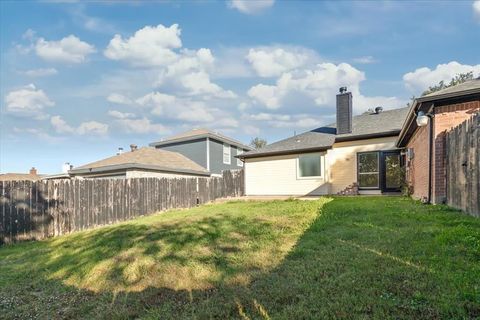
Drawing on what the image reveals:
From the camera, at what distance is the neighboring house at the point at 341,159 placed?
42.9 ft

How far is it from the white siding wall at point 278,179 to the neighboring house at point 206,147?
16.5 ft

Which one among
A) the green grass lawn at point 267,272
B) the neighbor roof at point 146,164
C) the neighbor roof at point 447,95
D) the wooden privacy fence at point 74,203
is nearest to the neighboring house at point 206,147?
the neighbor roof at point 146,164

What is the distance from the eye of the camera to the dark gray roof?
1326cm

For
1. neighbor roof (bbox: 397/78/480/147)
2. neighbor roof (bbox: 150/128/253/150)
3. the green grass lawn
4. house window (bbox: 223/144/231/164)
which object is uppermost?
neighbor roof (bbox: 150/128/253/150)

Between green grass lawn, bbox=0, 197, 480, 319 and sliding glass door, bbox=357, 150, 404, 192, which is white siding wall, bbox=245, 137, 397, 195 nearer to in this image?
sliding glass door, bbox=357, 150, 404, 192

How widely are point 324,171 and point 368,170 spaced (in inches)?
75.2

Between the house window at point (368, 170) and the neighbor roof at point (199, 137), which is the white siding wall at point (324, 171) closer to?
the house window at point (368, 170)

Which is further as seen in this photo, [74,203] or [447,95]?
[74,203]

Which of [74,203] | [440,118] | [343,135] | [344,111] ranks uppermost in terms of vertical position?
[344,111]

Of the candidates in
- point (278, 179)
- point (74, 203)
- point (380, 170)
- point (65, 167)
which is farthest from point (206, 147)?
point (74, 203)

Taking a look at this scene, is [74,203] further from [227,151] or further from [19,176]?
[19,176]

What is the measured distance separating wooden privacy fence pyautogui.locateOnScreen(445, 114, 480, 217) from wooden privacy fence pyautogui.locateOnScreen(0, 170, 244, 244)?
30.8 feet

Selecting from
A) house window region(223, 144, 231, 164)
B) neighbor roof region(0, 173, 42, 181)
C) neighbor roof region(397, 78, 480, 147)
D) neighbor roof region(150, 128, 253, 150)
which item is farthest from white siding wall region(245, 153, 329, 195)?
neighbor roof region(0, 173, 42, 181)

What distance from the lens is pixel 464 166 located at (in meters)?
5.14
